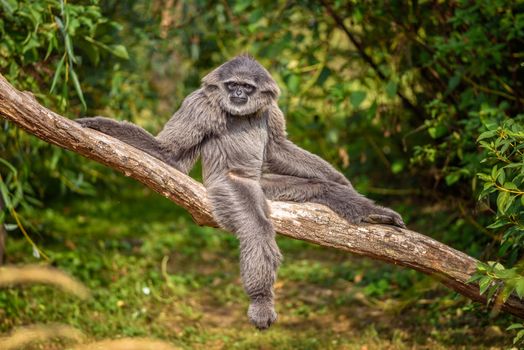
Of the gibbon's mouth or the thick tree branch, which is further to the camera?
the gibbon's mouth

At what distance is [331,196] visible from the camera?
16.9ft

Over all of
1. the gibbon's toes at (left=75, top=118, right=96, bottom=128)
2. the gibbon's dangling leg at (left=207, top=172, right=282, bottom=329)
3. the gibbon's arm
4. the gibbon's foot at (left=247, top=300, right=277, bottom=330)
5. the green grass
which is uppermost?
the gibbon's toes at (left=75, top=118, right=96, bottom=128)

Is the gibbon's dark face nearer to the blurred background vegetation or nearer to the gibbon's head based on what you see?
Result: the gibbon's head

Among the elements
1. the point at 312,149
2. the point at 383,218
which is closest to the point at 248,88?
the point at 383,218

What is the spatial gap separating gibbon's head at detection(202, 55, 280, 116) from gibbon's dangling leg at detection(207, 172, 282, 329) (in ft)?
2.12

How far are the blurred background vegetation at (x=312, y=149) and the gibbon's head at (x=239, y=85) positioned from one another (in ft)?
3.35

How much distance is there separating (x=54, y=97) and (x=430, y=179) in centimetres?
408

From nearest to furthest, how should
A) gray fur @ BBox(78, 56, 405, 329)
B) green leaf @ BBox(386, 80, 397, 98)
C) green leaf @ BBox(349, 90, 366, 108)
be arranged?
gray fur @ BBox(78, 56, 405, 329) < green leaf @ BBox(386, 80, 397, 98) < green leaf @ BBox(349, 90, 366, 108)

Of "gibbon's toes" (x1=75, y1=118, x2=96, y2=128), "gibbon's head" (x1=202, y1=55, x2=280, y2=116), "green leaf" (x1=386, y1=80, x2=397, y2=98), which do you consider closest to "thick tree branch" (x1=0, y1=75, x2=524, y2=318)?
"gibbon's toes" (x1=75, y1=118, x2=96, y2=128)

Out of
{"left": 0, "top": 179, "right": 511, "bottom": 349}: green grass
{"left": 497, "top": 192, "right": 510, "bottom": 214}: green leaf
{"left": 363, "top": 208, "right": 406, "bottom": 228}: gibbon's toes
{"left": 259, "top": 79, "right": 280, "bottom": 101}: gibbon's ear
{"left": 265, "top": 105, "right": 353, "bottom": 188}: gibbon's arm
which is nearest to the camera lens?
{"left": 497, "top": 192, "right": 510, "bottom": 214}: green leaf

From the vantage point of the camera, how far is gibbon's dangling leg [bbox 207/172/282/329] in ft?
15.3

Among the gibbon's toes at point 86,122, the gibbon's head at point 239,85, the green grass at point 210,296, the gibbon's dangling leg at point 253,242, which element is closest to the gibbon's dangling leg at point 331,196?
the gibbon's dangling leg at point 253,242

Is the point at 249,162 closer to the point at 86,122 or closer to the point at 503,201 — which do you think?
the point at 86,122

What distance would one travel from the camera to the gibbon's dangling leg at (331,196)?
4.91 meters
